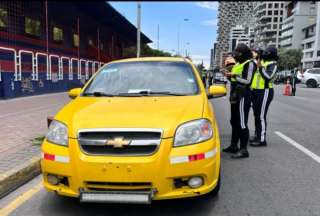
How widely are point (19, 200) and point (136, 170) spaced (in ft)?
5.92

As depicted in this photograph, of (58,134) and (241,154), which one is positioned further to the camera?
(241,154)

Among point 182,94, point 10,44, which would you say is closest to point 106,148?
point 182,94

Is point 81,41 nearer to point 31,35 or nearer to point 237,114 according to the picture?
point 31,35

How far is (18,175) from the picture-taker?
499 centimetres

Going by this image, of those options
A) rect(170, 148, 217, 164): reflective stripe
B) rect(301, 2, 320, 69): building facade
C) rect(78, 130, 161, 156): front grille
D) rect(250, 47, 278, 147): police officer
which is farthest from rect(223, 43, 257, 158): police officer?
rect(301, 2, 320, 69): building facade

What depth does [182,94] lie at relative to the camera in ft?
15.5

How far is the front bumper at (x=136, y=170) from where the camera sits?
3463mm

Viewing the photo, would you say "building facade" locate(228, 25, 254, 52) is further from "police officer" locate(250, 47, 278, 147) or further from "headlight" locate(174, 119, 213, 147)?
"headlight" locate(174, 119, 213, 147)

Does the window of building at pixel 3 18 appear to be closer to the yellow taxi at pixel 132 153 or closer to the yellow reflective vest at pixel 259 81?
the yellow reflective vest at pixel 259 81

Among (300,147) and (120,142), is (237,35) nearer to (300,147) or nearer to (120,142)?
(300,147)

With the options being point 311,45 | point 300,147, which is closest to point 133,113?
point 300,147

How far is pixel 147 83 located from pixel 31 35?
1637 cm

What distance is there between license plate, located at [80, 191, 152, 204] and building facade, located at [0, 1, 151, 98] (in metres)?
9.20

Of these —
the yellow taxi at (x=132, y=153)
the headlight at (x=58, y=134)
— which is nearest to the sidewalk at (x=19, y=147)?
the headlight at (x=58, y=134)
